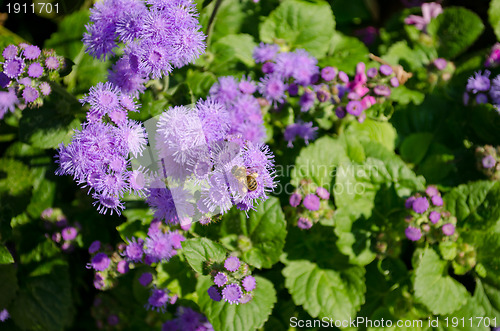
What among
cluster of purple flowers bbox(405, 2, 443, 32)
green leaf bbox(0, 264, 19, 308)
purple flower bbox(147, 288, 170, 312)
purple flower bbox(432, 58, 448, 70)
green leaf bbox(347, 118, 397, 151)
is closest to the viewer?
purple flower bbox(147, 288, 170, 312)

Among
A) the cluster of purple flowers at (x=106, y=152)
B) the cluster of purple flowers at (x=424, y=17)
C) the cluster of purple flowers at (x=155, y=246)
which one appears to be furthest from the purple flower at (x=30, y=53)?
the cluster of purple flowers at (x=424, y=17)

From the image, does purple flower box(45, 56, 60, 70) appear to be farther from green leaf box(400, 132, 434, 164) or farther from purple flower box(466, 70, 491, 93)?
purple flower box(466, 70, 491, 93)

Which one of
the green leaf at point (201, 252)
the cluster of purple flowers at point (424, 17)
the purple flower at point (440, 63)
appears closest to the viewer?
the green leaf at point (201, 252)

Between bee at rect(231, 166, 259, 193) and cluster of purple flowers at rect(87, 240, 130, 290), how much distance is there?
1035mm

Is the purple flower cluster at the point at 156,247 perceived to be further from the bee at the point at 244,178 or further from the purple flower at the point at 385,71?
the purple flower at the point at 385,71

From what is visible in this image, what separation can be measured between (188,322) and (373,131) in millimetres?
1815

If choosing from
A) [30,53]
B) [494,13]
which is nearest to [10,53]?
[30,53]

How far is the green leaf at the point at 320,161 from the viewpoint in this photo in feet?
8.60

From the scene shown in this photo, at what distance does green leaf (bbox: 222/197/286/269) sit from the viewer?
7.80ft

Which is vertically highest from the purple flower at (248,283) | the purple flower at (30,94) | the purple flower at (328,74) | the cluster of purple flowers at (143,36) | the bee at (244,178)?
the cluster of purple flowers at (143,36)

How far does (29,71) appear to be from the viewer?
6.97ft

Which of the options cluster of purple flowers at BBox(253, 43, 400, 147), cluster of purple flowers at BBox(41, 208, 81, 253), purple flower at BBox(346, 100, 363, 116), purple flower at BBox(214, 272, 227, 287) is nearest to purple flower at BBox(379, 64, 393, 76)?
cluster of purple flowers at BBox(253, 43, 400, 147)

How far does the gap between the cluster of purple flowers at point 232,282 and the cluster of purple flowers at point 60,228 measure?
1193 mm

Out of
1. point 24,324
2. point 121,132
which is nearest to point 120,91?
point 121,132
